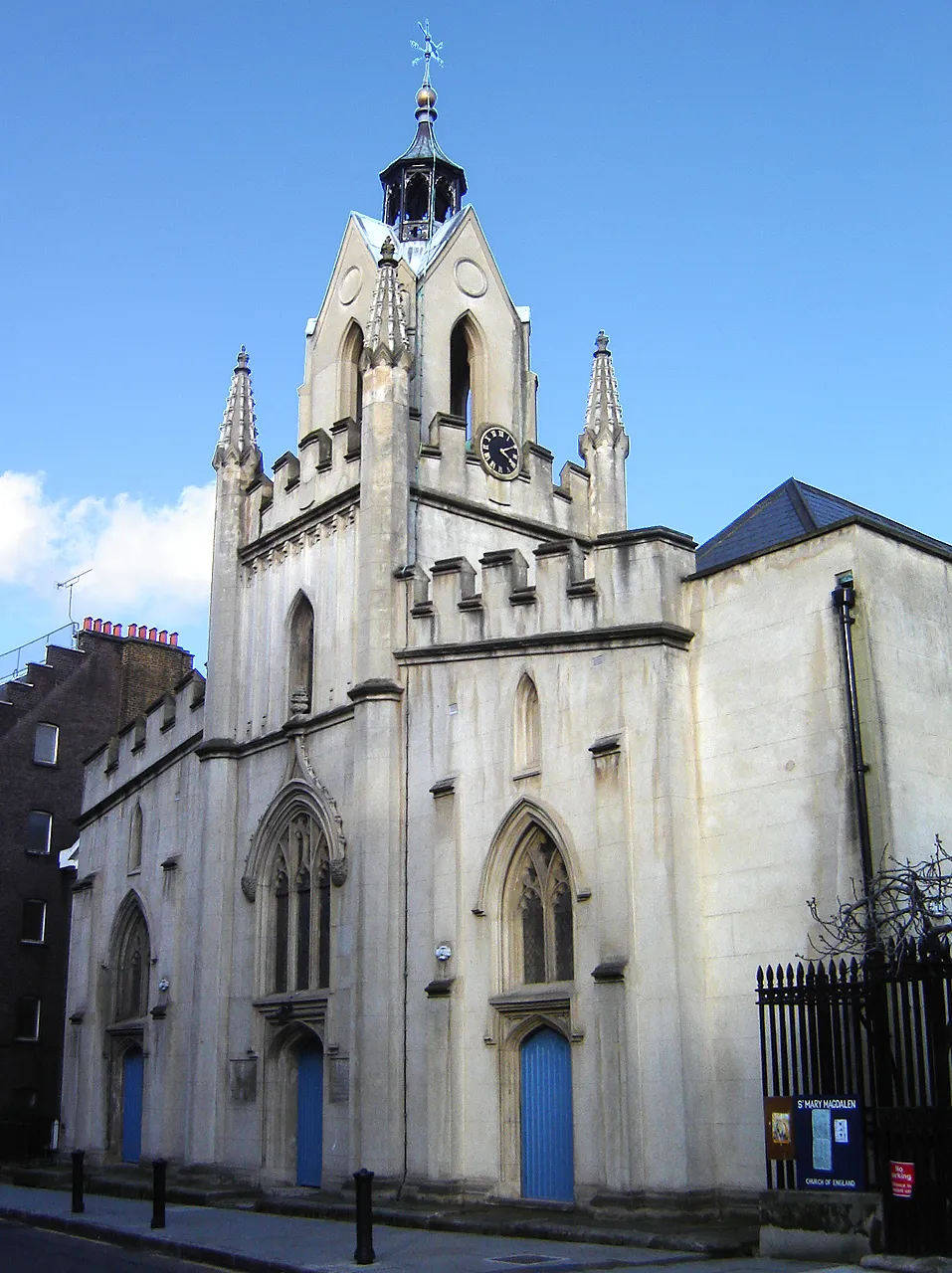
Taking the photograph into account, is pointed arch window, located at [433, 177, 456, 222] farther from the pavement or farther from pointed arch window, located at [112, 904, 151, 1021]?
the pavement

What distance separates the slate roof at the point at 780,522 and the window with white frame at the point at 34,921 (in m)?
22.8

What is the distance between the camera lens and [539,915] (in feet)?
68.8

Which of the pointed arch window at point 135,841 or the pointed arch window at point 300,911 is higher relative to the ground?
the pointed arch window at point 135,841

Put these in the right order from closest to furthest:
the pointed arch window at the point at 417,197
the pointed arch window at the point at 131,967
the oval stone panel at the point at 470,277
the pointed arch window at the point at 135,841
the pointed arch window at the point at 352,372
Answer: the pointed arch window at the point at 352,372 < the oval stone panel at the point at 470,277 < the pointed arch window at the point at 131,967 < the pointed arch window at the point at 417,197 < the pointed arch window at the point at 135,841

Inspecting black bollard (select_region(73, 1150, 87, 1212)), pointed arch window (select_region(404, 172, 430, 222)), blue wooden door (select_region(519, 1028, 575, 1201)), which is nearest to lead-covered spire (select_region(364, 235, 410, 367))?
pointed arch window (select_region(404, 172, 430, 222))

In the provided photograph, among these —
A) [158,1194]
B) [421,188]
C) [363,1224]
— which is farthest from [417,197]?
[363,1224]

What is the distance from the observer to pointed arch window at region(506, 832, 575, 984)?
2055 centimetres

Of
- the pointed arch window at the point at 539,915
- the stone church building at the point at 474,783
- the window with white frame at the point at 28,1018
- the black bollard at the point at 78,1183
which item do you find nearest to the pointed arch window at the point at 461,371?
the stone church building at the point at 474,783

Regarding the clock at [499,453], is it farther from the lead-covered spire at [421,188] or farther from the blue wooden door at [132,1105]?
the blue wooden door at [132,1105]

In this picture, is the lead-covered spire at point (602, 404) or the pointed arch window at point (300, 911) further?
the lead-covered spire at point (602, 404)

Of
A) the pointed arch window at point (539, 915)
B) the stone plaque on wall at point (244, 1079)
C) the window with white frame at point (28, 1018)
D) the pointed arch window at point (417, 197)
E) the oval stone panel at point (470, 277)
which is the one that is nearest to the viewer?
the pointed arch window at point (539, 915)

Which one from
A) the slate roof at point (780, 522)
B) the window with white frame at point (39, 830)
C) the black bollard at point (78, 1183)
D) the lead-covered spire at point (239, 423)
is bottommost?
the black bollard at point (78, 1183)

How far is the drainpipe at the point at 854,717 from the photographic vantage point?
1741 centimetres

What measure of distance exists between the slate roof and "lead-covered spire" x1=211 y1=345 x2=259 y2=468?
9.90 meters
